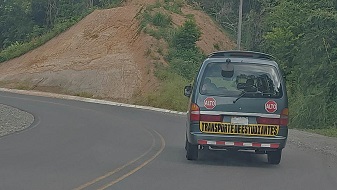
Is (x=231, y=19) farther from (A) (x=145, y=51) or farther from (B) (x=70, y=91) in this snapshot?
(B) (x=70, y=91)

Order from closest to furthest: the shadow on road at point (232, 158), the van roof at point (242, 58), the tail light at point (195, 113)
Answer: the tail light at point (195, 113) → the van roof at point (242, 58) → the shadow on road at point (232, 158)

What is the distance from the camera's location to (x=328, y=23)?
97.8 feet

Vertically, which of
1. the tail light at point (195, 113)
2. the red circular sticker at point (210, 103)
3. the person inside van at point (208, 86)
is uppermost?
the person inside van at point (208, 86)

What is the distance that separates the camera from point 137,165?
513 inches

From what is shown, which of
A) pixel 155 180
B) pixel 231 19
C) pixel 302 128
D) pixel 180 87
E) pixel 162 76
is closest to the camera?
pixel 155 180

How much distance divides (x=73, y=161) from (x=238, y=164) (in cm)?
341

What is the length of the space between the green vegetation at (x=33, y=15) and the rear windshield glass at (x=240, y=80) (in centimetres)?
5348

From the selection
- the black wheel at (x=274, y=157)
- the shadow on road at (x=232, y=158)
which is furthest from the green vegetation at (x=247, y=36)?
the black wheel at (x=274, y=157)

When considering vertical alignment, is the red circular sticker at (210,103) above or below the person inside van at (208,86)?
below

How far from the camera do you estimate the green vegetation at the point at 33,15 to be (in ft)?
224

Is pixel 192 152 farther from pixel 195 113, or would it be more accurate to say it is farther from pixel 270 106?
pixel 270 106

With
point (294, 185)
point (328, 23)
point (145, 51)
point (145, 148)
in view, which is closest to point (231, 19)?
point (145, 51)

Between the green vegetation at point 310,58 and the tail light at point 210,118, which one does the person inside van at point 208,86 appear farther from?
the green vegetation at point 310,58

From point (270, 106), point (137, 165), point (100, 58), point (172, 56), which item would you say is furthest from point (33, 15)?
point (270, 106)
